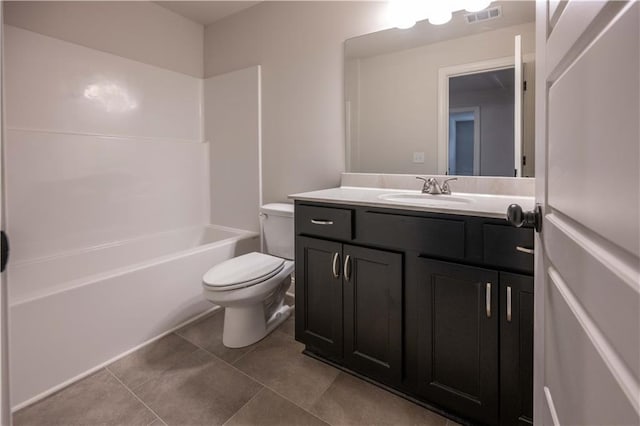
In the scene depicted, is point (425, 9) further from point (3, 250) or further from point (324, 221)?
point (3, 250)

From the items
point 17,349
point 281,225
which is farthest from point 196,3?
point 17,349

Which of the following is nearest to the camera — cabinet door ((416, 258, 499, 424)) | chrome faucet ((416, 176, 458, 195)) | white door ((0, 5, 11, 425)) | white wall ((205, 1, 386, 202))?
white door ((0, 5, 11, 425))

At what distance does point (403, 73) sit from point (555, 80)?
1438mm

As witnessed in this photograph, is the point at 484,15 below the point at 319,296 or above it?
above

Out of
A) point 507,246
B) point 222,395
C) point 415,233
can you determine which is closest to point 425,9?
point 415,233

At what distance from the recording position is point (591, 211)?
1.45 ft

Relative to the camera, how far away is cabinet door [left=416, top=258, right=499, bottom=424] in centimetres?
124

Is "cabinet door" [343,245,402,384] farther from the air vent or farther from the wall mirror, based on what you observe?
the air vent

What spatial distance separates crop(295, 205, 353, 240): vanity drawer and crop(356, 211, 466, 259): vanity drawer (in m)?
0.06

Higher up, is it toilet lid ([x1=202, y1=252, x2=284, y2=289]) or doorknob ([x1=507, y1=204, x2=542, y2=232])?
doorknob ([x1=507, y1=204, x2=542, y2=232])

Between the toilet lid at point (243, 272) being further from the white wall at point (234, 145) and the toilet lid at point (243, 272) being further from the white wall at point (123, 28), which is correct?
the white wall at point (123, 28)

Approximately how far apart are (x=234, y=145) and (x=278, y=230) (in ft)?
3.16

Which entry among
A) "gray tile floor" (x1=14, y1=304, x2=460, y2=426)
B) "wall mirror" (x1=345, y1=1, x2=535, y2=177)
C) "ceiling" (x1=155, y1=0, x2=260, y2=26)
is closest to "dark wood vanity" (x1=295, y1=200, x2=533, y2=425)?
"gray tile floor" (x1=14, y1=304, x2=460, y2=426)

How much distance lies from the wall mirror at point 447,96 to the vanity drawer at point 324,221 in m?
0.62
